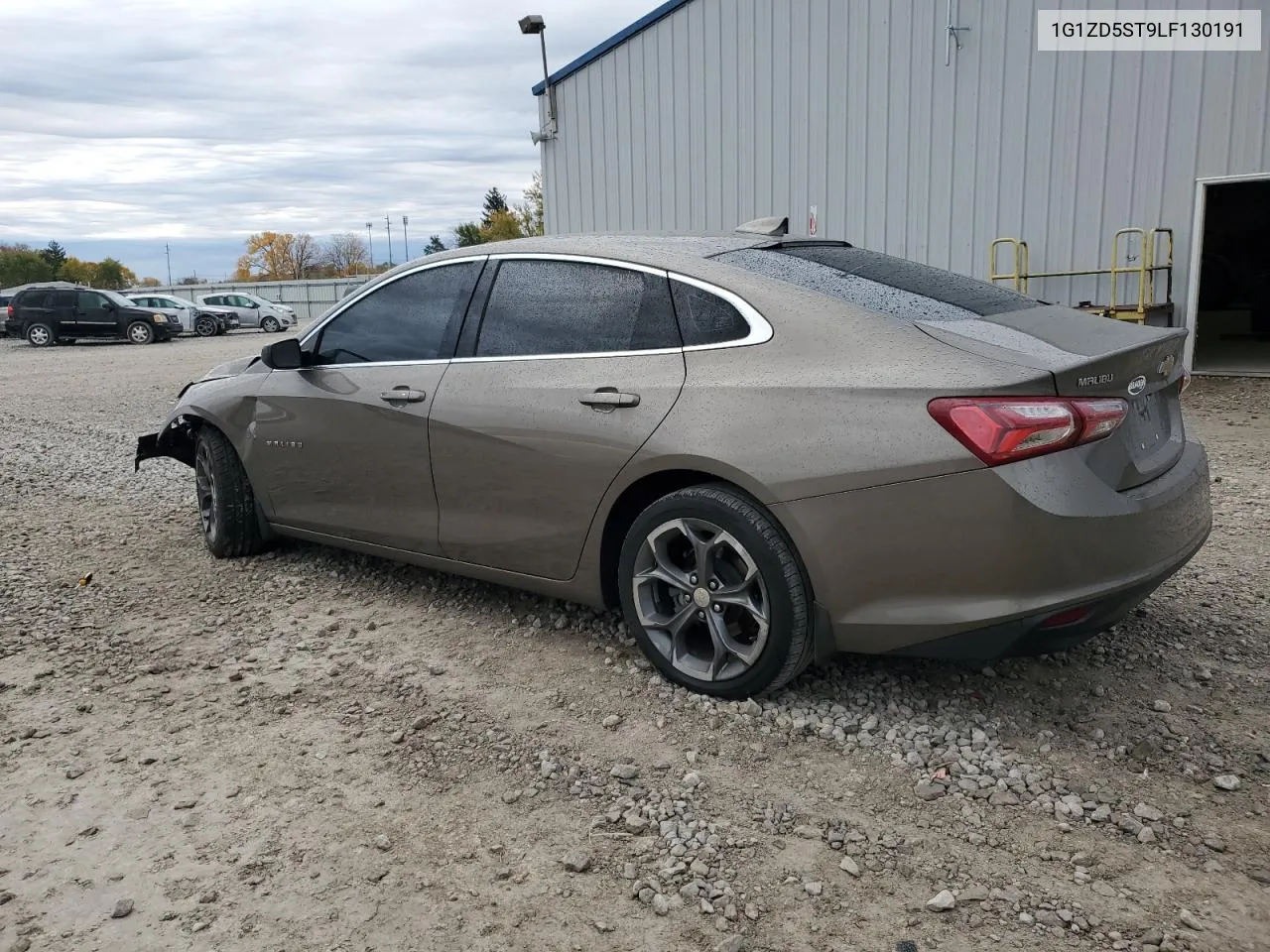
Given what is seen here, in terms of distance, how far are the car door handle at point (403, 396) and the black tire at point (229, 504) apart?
1364 mm

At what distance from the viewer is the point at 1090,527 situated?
287cm

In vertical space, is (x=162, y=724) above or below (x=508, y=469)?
below

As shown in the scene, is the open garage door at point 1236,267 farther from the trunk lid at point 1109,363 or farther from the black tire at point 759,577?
the black tire at point 759,577

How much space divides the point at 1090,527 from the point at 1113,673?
3.21 feet

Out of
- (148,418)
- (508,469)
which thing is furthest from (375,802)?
(148,418)

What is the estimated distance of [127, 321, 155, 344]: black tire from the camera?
2864cm

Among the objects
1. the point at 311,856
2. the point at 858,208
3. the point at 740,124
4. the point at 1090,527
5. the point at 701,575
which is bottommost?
the point at 311,856

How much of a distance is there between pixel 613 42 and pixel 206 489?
11.1m

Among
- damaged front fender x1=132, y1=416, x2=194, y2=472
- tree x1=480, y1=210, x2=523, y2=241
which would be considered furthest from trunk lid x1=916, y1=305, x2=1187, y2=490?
tree x1=480, y1=210, x2=523, y2=241

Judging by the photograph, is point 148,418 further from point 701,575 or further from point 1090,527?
point 1090,527

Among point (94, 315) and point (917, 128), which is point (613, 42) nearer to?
point (917, 128)

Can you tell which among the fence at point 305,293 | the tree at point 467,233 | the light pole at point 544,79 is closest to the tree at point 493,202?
the tree at point 467,233

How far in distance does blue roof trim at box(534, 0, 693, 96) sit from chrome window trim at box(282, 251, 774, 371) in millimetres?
10703

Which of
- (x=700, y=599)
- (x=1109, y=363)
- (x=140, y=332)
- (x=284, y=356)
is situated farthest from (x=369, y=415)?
(x=140, y=332)
